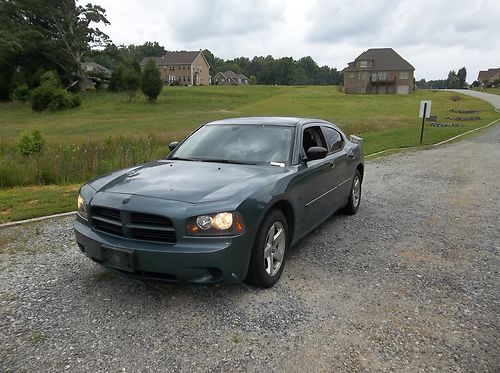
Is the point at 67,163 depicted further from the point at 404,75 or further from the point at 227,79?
the point at 227,79

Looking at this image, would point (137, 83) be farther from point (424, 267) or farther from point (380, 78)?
point (424, 267)

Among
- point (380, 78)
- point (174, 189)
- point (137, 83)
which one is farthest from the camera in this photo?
point (380, 78)

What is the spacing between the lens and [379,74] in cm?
7675

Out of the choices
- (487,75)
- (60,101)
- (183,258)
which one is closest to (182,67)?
(60,101)

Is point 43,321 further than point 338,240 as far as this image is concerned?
No

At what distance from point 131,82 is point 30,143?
150 feet

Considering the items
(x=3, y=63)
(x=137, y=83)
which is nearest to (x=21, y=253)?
(x=137, y=83)

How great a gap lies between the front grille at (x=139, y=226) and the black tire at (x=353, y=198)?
3650mm

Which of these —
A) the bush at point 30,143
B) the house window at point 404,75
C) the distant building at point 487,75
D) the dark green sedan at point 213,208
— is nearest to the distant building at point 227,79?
the house window at point 404,75

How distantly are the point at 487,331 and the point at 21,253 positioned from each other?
4.76 meters

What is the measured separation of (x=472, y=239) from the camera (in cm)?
533

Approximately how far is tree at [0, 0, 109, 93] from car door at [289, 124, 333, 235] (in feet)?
204

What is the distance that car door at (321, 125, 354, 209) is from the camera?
5.21 metres

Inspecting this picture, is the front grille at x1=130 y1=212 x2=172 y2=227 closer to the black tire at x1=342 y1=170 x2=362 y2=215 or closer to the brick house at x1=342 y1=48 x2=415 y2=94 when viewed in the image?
the black tire at x1=342 y1=170 x2=362 y2=215
